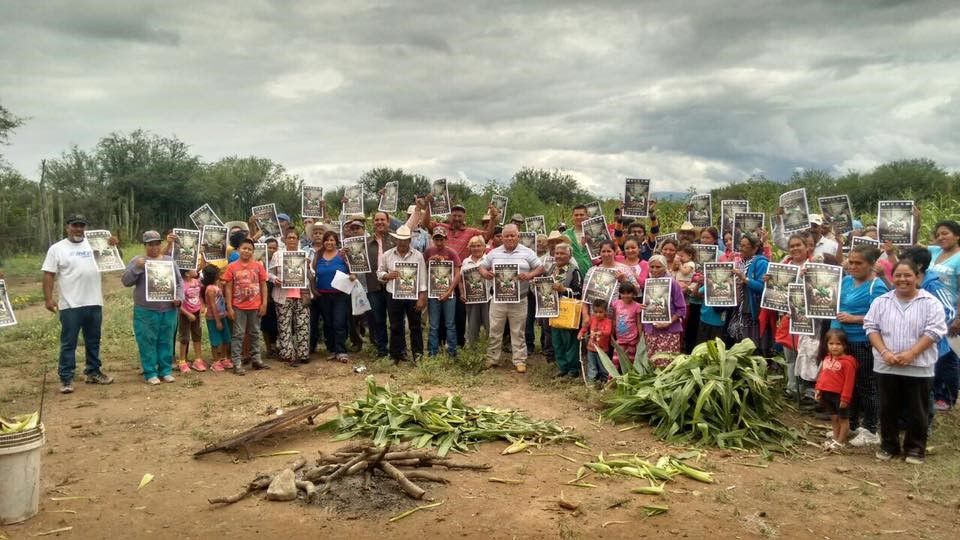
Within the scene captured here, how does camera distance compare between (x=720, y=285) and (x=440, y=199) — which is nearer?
(x=720, y=285)

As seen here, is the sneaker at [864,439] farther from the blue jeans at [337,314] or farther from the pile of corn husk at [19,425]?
the pile of corn husk at [19,425]

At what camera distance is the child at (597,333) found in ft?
27.6

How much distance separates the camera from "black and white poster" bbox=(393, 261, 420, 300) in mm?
9539

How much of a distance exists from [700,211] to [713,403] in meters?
4.32

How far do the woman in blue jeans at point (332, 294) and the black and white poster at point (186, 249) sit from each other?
1.54 m

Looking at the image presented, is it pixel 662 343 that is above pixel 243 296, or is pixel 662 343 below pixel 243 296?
Answer: below

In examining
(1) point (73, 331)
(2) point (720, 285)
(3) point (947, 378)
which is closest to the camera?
(3) point (947, 378)

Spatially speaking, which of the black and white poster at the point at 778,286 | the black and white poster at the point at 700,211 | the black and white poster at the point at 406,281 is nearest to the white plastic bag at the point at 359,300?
the black and white poster at the point at 406,281

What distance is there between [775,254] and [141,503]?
1124 centimetres

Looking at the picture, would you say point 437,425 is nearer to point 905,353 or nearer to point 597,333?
point 597,333

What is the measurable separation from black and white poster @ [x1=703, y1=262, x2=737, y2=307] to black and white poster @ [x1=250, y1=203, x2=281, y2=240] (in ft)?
19.7

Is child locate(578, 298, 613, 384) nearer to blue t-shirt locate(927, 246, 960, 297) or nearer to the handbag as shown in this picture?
the handbag

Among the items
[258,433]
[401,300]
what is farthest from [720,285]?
[258,433]

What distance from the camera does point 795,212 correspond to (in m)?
8.29
